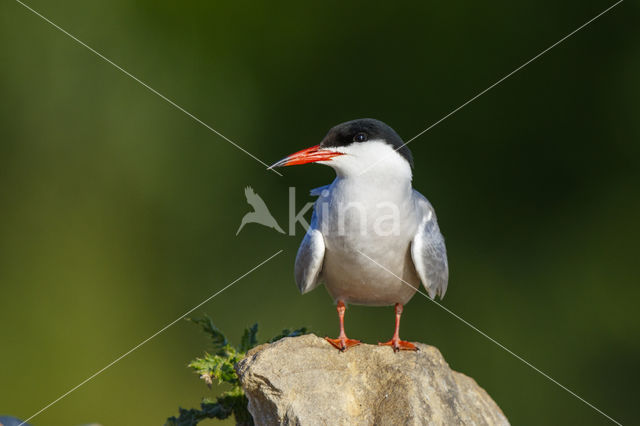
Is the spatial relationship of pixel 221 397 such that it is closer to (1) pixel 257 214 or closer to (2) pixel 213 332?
(2) pixel 213 332

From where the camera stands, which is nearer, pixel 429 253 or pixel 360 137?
pixel 360 137

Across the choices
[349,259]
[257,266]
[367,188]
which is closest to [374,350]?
[349,259]

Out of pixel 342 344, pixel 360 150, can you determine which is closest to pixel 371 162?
pixel 360 150

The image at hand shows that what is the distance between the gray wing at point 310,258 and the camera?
3.23 meters

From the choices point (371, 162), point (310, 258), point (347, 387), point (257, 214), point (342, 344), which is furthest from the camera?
point (257, 214)

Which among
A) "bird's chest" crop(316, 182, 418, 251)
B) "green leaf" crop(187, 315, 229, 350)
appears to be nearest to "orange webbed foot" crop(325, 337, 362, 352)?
"bird's chest" crop(316, 182, 418, 251)

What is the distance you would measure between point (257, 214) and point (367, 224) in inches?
115

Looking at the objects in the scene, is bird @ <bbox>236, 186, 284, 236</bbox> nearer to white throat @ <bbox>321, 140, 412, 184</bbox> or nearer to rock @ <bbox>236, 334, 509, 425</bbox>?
white throat @ <bbox>321, 140, 412, 184</bbox>

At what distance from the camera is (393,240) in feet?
10.3

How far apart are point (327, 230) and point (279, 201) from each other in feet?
9.38

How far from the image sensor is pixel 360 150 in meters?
3.16

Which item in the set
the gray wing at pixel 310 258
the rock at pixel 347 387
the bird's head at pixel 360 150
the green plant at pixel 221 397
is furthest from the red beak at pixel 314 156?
the green plant at pixel 221 397

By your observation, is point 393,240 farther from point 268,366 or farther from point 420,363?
point 268,366

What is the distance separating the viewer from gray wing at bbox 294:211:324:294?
10.6 feet
